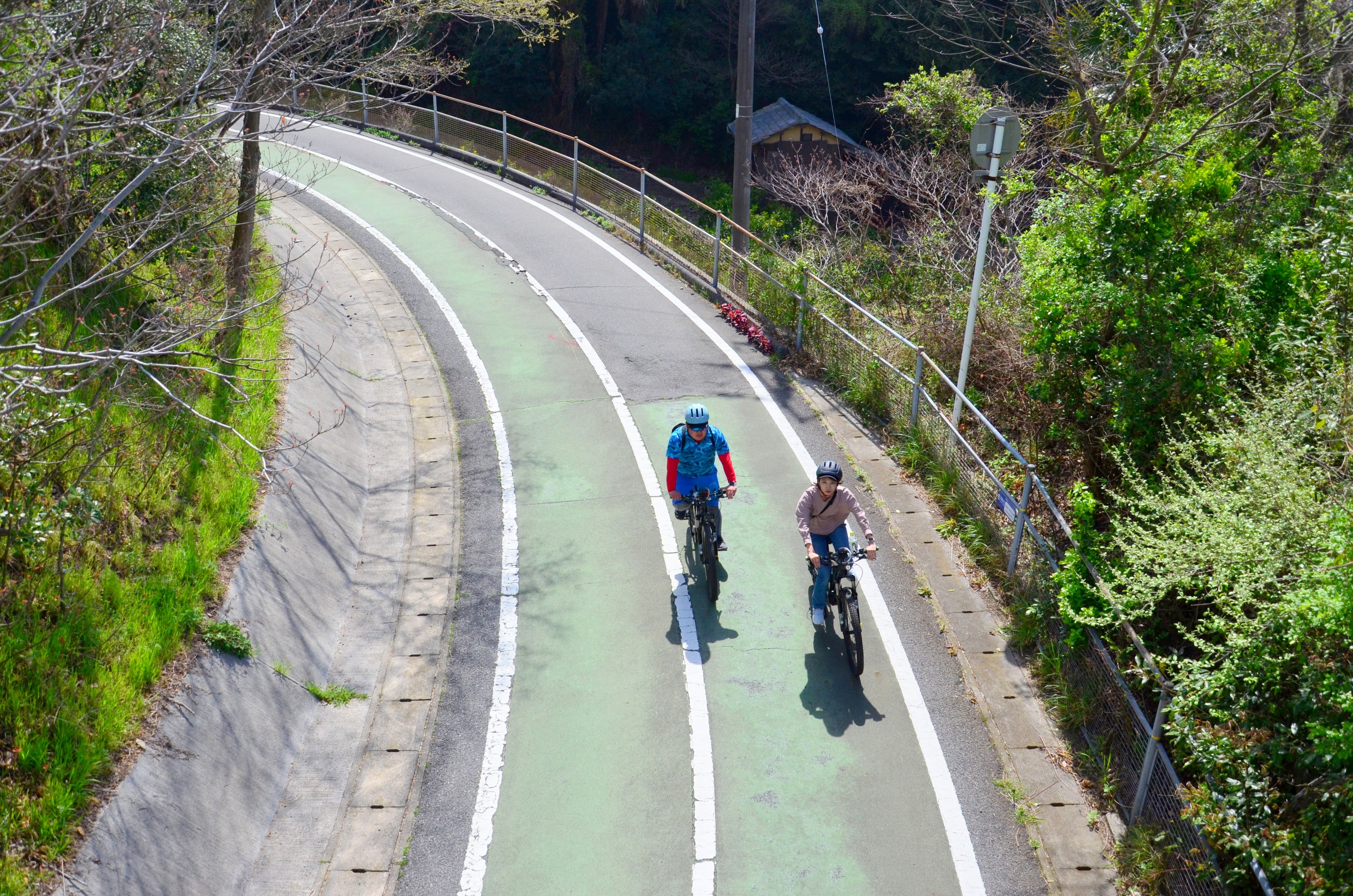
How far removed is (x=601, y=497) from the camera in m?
10.7

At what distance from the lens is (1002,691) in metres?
8.09

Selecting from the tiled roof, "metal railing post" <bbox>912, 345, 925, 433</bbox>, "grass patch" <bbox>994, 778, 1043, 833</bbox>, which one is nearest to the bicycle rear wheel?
"grass patch" <bbox>994, 778, 1043, 833</bbox>

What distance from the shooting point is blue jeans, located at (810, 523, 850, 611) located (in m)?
8.23

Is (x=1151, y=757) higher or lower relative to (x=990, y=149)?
lower

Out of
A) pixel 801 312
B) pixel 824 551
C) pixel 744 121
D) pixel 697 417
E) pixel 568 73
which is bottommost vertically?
pixel 824 551

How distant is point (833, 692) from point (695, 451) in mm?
2515

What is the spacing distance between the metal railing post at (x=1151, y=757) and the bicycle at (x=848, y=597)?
221 centimetres

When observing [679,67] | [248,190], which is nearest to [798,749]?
[248,190]

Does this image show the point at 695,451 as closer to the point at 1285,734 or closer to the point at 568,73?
the point at 1285,734

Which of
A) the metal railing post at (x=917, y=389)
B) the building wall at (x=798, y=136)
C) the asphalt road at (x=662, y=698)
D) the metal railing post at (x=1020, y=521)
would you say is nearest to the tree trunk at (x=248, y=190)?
the asphalt road at (x=662, y=698)

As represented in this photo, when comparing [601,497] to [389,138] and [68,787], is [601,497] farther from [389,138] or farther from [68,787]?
[389,138]

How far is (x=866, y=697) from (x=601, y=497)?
3.96 meters

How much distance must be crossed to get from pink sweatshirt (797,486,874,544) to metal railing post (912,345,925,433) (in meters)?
3.46

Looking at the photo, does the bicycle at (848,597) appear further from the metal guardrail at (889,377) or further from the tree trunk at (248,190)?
the tree trunk at (248,190)
